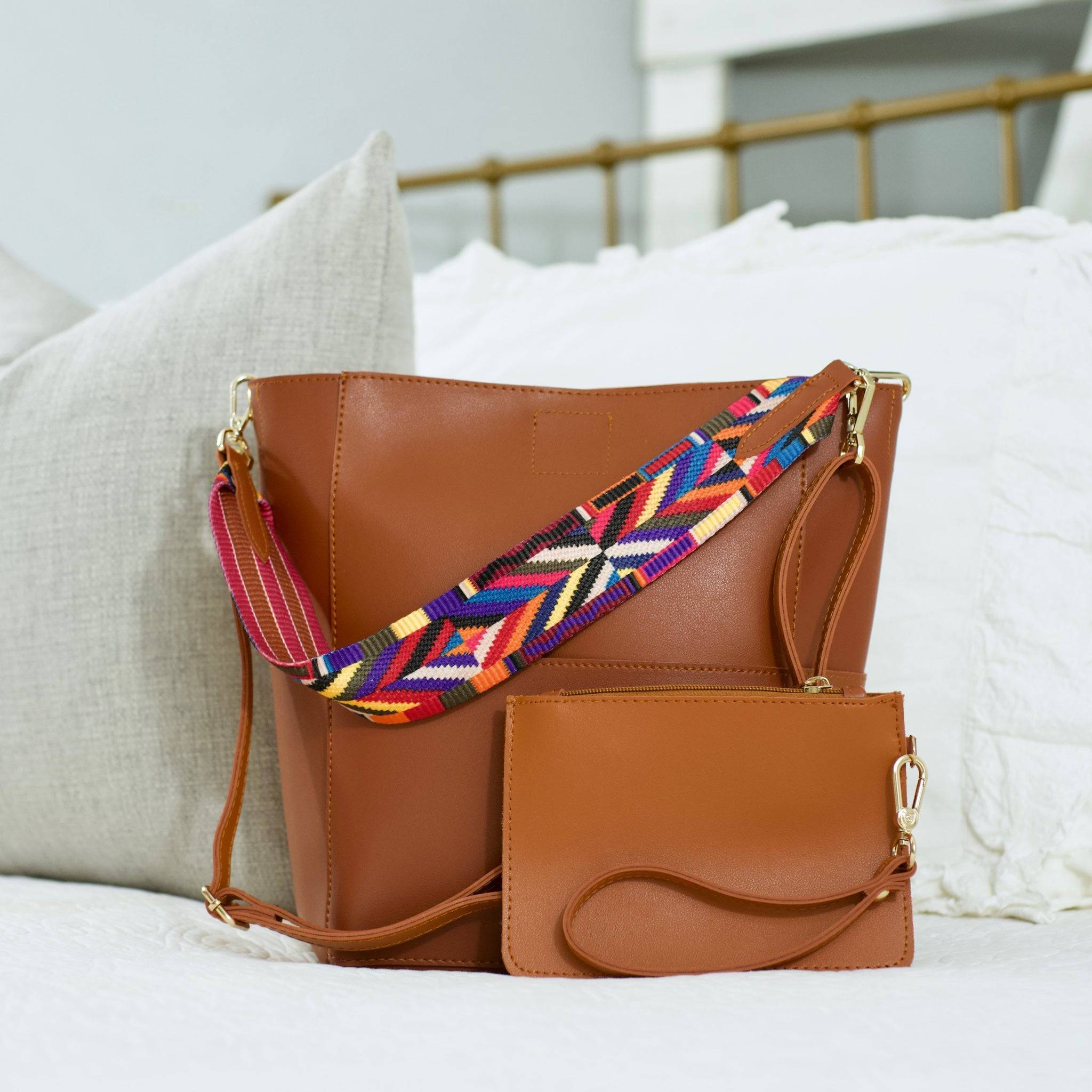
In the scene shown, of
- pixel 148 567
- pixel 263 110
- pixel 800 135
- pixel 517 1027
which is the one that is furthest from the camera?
pixel 263 110

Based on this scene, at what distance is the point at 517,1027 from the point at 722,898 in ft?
0.50

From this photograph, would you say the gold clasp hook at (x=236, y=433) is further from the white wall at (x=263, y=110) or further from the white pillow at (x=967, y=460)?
the white wall at (x=263, y=110)

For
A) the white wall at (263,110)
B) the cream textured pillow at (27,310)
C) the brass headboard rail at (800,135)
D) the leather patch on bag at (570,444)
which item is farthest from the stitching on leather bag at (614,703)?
the white wall at (263,110)

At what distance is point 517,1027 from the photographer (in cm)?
32

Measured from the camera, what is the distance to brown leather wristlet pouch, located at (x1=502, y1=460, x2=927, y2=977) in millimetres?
444

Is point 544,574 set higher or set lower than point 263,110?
lower

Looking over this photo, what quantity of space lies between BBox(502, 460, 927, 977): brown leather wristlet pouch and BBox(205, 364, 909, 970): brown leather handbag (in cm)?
4

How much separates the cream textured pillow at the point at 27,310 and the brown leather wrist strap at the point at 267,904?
1.03ft

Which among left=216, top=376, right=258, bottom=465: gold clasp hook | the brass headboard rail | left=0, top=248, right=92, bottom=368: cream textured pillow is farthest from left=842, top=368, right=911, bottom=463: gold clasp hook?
the brass headboard rail

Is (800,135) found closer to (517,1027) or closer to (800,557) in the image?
(800,557)

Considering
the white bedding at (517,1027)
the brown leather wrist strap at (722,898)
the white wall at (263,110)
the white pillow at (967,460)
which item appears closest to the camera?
the white bedding at (517,1027)

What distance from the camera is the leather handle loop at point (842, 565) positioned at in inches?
19.6

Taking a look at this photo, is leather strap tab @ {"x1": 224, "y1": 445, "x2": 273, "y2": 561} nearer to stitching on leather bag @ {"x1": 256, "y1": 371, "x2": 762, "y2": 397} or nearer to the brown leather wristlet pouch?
stitching on leather bag @ {"x1": 256, "y1": 371, "x2": 762, "y2": 397}

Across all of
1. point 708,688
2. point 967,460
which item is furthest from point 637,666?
point 967,460
